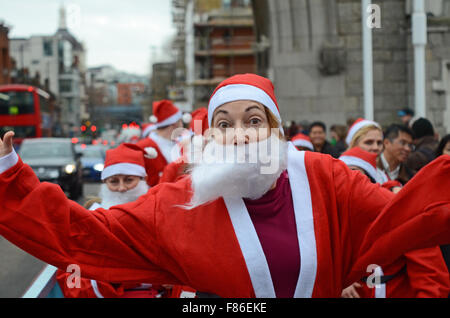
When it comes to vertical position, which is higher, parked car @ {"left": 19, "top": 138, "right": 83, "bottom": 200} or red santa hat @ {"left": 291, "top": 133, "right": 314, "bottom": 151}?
red santa hat @ {"left": 291, "top": 133, "right": 314, "bottom": 151}

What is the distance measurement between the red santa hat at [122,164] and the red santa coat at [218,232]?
2.83 metres

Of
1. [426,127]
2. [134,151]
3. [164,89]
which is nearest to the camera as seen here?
[134,151]

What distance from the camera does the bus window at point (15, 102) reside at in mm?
27438

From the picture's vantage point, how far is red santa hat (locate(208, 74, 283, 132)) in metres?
2.53

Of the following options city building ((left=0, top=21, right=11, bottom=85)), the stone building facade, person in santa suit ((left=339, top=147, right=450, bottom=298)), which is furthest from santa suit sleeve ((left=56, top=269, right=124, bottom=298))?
city building ((left=0, top=21, right=11, bottom=85))

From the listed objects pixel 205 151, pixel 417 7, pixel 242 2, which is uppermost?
pixel 242 2

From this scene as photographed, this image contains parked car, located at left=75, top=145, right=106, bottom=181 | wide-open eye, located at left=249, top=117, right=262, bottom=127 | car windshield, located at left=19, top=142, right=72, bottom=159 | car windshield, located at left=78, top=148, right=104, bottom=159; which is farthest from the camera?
car windshield, located at left=78, top=148, right=104, bottom=159

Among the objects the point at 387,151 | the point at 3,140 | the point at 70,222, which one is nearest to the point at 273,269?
the point at 70,222

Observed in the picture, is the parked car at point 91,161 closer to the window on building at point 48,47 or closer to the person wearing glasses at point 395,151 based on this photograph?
the person wearing glasses at point 395,151

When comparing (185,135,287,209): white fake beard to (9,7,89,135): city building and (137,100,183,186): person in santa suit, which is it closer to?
(137,100,183,186): person in santa suit

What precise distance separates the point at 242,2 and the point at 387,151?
52370 mm

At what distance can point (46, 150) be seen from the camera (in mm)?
16906

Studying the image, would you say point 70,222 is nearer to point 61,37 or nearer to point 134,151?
point 134,151

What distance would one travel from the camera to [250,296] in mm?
2330
